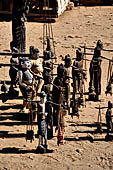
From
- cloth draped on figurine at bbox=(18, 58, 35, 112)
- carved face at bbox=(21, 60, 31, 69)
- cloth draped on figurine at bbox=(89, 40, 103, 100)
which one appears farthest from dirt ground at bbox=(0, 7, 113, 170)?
carved face at bbox=(21, 60, 31, 69)

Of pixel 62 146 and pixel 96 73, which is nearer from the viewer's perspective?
pixel 62 146

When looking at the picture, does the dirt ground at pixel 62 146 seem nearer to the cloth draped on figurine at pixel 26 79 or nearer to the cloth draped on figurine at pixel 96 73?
the cloth draped on figurine at pixel 96 73

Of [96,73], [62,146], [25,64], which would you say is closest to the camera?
[62,146]

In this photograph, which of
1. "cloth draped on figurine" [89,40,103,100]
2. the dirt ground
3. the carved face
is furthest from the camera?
"cloth draped on figurine" [89,40,103,100]

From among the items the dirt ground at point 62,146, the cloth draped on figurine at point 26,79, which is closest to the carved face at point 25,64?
the cloth draped on figurine at point 26,79

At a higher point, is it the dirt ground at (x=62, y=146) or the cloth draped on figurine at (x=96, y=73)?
the cloth draped on figurine at (x=96, y=73)

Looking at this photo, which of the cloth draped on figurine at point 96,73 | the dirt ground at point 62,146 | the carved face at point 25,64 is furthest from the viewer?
the cloth draped on figurine at point 96,73

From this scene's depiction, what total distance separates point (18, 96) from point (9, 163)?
3294 mm

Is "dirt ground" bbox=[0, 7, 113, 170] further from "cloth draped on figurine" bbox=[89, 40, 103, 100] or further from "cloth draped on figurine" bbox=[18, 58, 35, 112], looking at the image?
"cloth draped on figurine" bbox=[18, 58, 35, 112]

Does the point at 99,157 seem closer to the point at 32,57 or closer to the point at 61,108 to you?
the point at 61,108

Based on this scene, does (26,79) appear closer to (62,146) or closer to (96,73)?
(62,146)

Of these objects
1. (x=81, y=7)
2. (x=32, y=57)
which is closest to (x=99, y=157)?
(x=32, y=57)

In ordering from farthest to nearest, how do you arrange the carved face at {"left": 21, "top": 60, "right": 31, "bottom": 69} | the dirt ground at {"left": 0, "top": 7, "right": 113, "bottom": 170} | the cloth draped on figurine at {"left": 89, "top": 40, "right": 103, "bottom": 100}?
1. the cloth draped on figurine at {"left": 89, "top": 40, "right": 103, "bottom": 100}
2. the carved face at {"left": 21, "top": 60, "right": 31, "bottom": 69}
3. the dirt ground at {"left": 0, "top": 7, "right": 113, "bottom": 170}

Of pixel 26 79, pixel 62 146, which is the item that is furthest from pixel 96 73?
pixel 62 146
